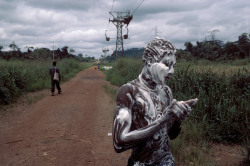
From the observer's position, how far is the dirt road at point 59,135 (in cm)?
447

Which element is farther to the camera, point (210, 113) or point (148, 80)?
point (210, 113)

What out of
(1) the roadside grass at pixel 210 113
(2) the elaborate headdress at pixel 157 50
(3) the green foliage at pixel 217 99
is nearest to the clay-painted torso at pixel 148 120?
(2) the elaborate headdress at pixel 157 50

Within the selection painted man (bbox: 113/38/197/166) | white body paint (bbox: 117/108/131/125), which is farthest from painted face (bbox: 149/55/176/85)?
white body paint (bbox: 117/108/131/125)

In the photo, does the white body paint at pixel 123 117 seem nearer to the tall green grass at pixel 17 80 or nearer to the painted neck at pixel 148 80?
the painted neck at pixel 148 80

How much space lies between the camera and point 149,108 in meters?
1.40

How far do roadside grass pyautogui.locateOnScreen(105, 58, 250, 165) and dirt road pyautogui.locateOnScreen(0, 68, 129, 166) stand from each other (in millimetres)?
1408

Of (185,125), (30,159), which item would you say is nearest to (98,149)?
(30,159)

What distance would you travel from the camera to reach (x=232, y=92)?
A: 5.46 meters

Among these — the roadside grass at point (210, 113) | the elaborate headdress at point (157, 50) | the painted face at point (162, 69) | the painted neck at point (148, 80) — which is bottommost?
the roadside grass at point (210, 113)

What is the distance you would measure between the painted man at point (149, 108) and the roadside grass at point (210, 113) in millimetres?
2655

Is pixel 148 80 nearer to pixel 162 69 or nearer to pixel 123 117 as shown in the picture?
pixel 162 69

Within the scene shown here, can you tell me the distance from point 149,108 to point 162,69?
279mm

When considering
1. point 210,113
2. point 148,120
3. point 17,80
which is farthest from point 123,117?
point 17,80

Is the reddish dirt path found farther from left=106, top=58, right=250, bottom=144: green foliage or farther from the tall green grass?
the tall green grass
